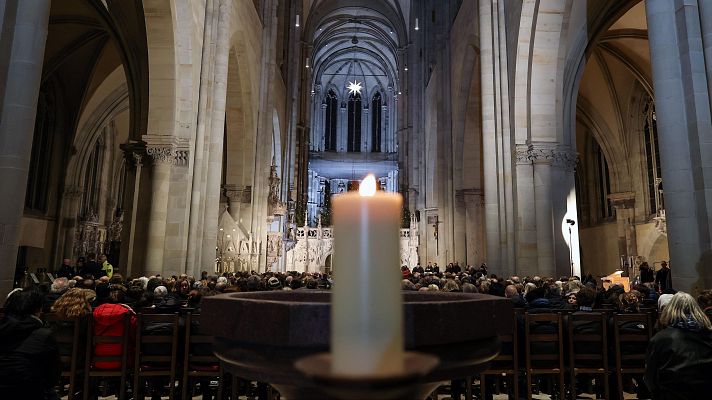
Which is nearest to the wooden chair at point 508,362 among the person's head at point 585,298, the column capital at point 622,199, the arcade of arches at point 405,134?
the person's head at point 585,298

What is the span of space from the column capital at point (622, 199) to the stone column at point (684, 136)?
50.9 ft

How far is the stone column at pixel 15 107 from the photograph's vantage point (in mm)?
4965

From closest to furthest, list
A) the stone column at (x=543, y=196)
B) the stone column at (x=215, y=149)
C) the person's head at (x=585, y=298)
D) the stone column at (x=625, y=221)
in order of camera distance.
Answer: the person's head at (x=585, y=298), the stone column at (x=543, y=196), the stone column at (x=215, y=149), the stone column at (x=625, y=221)

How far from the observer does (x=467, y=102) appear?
1911cm

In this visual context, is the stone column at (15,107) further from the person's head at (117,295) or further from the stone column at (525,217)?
the stone column at (525,217)

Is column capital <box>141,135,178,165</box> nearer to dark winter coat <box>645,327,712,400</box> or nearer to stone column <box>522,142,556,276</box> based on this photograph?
stone column <box>522,142,556,276</box>

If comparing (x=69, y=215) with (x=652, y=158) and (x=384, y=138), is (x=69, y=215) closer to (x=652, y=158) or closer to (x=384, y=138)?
(x=652, y=158)

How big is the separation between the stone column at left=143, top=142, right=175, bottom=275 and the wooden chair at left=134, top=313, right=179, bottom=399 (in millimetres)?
6476

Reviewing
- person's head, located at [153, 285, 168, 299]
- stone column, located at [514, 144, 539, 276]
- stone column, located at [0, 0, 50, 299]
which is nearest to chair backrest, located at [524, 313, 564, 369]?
person's head, located at [153, 285, 168, 299]

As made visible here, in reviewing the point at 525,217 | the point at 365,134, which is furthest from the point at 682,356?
the point at 365,134

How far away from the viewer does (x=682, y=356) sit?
286cm

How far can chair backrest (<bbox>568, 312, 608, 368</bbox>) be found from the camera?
14.5 ft

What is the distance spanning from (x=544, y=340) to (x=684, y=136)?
3325 millimetres

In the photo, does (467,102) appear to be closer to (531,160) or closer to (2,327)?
(531,160)
